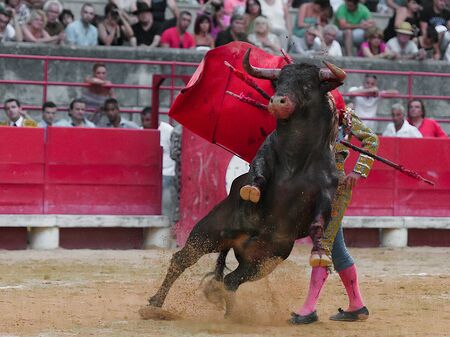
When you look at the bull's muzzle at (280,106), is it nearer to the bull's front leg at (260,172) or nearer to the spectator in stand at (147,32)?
the bull's front leg at (260,172)

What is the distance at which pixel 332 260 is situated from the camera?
7.40m

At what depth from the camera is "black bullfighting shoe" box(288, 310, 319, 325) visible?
23.8 feet

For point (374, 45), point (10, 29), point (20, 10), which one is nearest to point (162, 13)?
point (20, 10)

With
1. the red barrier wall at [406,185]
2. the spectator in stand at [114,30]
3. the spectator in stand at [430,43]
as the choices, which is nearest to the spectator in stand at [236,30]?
the spectator in stand at [114,30]

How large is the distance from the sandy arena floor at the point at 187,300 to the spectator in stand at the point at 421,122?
98.9 inches

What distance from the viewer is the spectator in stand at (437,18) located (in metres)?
16.3

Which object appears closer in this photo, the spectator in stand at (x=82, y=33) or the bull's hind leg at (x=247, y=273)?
the bull's hind leg at (x=247, y=273)

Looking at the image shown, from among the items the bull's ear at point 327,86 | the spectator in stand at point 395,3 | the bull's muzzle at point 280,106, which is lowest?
the spectator in stand at point 395,3

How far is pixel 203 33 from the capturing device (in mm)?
14984

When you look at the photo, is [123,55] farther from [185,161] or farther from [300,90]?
[300,90]

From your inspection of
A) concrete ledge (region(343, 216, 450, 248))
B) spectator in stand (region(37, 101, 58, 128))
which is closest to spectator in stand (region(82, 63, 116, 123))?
spectator in stand (region(37, 101, 58, 128))

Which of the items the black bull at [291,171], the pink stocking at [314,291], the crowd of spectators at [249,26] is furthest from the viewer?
the crowd of spectators at [249,26]

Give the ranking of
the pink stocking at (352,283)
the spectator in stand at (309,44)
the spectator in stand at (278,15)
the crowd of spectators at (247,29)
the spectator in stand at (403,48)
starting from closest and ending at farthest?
the pink stocking at (352,283) → the crowd of spectators at (247,29) → the spectator in stand at (309,44) → the spectator in stand at (278,15) → the spectator in stand at (403,48)

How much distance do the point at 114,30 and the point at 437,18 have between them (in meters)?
4.46
